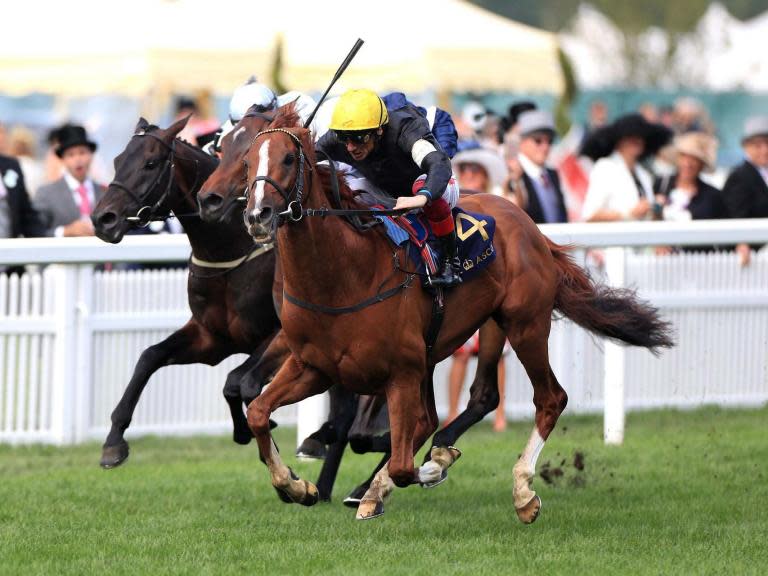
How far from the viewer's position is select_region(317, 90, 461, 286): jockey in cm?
646

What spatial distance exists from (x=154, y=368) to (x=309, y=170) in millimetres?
1846

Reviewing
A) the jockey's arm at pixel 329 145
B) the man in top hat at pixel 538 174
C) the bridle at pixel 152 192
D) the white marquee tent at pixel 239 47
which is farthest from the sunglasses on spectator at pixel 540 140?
the white marquee tent at pixel 239 47

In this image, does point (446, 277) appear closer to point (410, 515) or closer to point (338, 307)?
point (338, 307)

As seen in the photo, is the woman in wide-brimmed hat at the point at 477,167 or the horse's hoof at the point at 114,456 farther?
the woman in wide-brimmed hat at the point at 477,167

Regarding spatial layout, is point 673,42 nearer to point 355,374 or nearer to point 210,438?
point 210,438

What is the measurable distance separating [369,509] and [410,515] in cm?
44

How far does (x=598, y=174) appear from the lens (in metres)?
11.5

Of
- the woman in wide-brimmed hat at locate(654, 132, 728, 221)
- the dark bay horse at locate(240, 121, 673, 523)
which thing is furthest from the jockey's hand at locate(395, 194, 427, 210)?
the woman in wide-brimmed hat at locate(654, 132, 728, 221)

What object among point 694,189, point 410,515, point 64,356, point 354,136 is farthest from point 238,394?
point 694,189

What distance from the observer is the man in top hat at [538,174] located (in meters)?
11.1

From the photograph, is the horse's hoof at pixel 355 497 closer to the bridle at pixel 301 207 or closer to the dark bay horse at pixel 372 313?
the dark bay horse at pixel 372 313

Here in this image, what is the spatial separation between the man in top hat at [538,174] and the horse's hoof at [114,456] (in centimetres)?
442

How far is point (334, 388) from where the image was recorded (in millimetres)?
7867

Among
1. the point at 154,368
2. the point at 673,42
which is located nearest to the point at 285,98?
the point at 154,368
